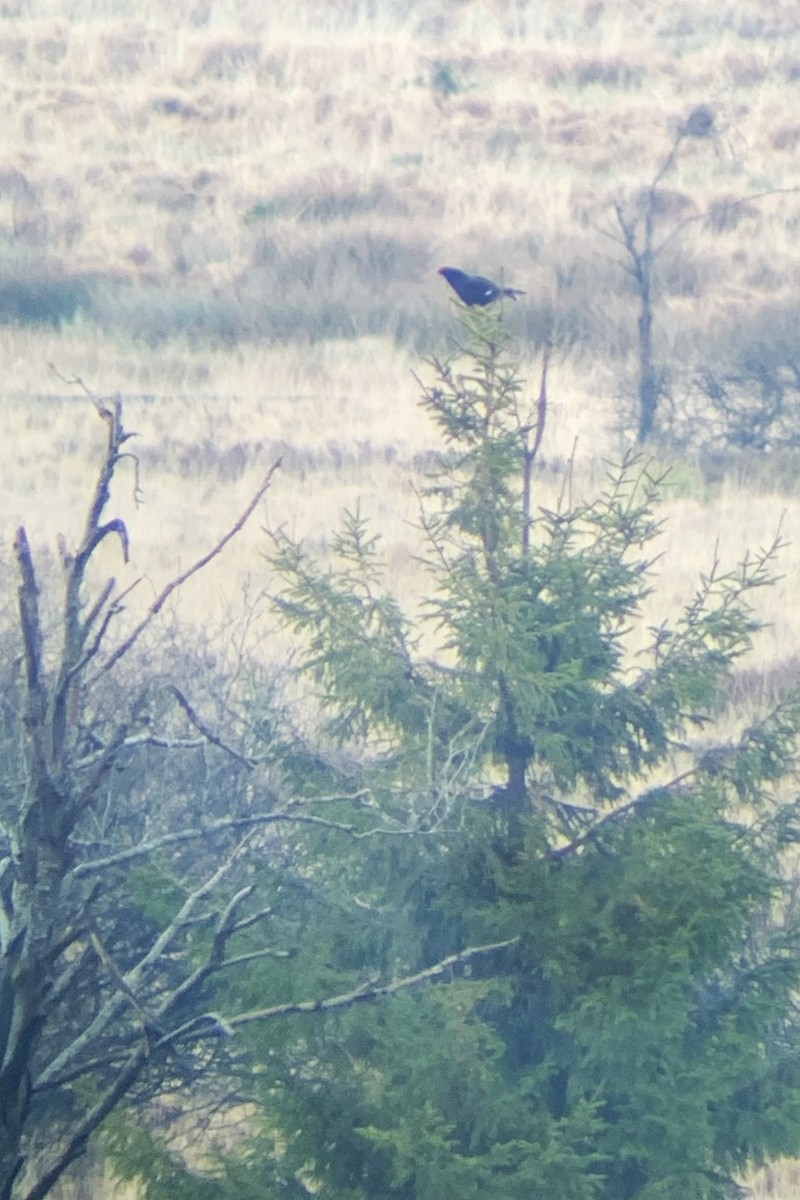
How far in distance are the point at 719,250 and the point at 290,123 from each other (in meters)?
10.5

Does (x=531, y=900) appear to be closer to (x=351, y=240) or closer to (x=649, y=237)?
(x=649, y=237)

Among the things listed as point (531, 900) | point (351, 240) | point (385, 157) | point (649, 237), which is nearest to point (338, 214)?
point (351, 240)

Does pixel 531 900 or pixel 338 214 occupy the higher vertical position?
pixel 531 900

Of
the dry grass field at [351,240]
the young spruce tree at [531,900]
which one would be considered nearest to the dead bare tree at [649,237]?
the dry grass field at [351,240]

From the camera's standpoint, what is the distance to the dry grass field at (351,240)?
1502 cm

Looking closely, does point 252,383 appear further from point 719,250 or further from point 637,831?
point 637,831

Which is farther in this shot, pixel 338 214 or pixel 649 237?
pixel 338 214

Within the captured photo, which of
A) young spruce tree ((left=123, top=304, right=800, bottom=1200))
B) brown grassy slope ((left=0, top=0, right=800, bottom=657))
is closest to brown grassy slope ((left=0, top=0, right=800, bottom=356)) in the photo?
brown grassy slope ((left=0, top=0, right=800, bottom=657))

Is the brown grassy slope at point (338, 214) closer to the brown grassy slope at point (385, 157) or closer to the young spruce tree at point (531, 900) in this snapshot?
the brown grassy slope at point (385, 157)

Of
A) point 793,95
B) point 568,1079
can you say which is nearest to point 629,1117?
point 568,1079

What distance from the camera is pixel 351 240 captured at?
26.2 meters

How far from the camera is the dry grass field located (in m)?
15.0

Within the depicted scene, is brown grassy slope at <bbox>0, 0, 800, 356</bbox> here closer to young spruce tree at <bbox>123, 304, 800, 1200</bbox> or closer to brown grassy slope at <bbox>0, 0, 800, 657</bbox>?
brown grassy slope at <bbox>0, 0, 800, 657</bbox>

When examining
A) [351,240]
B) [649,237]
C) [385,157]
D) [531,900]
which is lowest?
[351,240]
